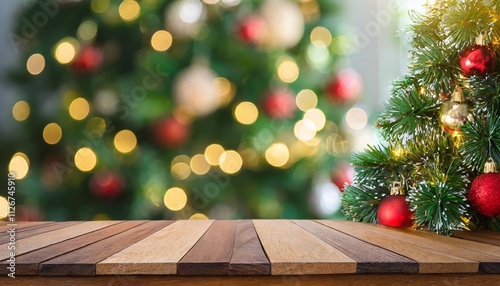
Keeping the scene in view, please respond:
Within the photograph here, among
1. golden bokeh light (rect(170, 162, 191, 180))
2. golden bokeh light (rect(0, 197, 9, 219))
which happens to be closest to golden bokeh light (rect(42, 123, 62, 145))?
golden bokeh light (rect(0, 197, 9, 219))

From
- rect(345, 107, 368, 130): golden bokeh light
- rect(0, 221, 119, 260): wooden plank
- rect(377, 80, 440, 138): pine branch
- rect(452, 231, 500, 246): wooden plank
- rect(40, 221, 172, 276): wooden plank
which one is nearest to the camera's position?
rect(40, 221, 172, 276): wooden plank

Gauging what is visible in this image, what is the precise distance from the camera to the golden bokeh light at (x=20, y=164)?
1.67m

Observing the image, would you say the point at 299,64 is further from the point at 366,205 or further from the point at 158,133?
the point at 366,205

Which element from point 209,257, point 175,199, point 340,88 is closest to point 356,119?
point 340,88

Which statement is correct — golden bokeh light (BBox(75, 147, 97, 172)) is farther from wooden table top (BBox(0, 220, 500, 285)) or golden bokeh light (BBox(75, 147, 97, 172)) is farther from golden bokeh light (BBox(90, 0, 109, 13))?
wooden table top (BBox(0, 220, 500, 285))

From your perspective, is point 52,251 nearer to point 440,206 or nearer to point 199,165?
point 440,206

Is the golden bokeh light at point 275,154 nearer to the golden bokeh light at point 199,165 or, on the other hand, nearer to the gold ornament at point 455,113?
the golden bokeh light at point 199,165

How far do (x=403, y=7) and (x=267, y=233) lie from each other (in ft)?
5.14

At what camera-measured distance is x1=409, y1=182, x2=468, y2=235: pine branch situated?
2.88 ft

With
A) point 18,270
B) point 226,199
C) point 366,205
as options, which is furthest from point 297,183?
point 18,270

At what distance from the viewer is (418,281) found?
60 centimetres

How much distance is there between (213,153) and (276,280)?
1.09 meters

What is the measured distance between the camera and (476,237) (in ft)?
2.77

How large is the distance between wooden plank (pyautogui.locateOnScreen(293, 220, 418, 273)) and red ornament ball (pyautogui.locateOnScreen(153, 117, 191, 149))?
0.85 m
